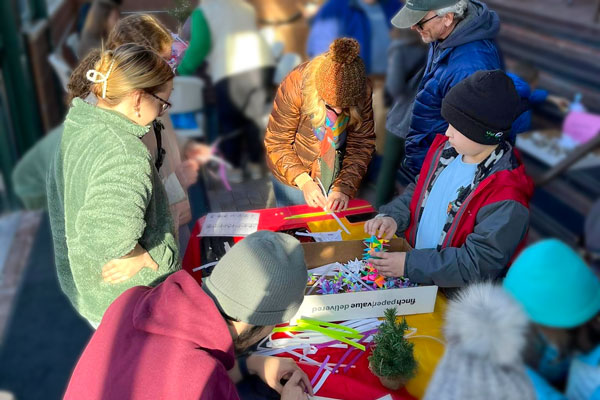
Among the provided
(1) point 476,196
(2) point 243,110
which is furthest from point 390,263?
(2) point 243,110

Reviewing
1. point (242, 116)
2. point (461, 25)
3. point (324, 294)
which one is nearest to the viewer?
point (324, 294)

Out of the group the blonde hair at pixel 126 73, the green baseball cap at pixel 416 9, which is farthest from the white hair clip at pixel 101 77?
the green baseball cap at pixel 416 9

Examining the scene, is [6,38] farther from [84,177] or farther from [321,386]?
[321,386]

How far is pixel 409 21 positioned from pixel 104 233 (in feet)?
6.10

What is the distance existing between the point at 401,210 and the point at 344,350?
33.7 inches

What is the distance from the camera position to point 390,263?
211 centimetres

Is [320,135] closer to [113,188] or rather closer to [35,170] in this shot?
[113,188]

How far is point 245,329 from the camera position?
5.07 ft

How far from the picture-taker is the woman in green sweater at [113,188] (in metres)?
1.77

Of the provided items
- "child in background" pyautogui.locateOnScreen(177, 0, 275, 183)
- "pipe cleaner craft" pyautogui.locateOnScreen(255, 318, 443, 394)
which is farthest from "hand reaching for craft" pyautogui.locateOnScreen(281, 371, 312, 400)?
"child in background" pyautogui.locateOnScreen(177, 0, 275, 183)

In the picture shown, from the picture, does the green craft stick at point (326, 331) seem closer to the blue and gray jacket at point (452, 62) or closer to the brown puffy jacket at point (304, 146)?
the brown puffy jacket at point (304, 146)

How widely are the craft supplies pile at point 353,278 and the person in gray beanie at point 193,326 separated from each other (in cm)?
55

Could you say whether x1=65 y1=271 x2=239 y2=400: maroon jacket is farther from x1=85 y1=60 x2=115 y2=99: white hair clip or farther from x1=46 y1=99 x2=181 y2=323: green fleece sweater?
x1=85 y1=60 x2=115 y2=99: white hair clip

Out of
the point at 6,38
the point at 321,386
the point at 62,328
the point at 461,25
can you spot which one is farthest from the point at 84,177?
the point at 6,38
